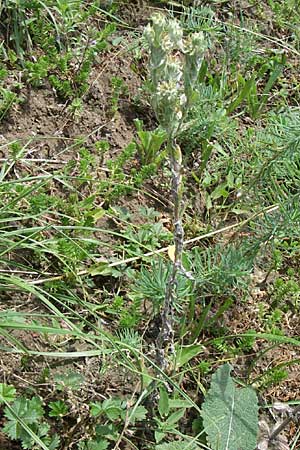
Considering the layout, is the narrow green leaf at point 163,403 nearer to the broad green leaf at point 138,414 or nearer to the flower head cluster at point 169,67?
the broad green leaf at point 138,414

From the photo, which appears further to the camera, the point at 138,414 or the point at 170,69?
the point at 138,414

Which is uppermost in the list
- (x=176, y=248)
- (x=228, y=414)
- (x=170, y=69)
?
(x=170, y=69)

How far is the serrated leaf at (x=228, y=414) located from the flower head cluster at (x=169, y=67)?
3.08 ft

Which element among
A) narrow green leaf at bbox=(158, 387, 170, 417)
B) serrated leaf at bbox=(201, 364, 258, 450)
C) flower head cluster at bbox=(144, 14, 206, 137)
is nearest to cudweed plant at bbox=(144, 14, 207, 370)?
flower head cluster at bbox=(144, 14, 206, 137)

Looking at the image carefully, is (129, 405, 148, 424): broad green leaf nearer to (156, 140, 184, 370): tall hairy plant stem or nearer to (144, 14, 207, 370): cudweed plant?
(156, 140, 184, 370): tall hairy plant stem

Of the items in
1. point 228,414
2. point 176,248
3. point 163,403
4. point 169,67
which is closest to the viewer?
point 169,67

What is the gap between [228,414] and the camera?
2.12 metres

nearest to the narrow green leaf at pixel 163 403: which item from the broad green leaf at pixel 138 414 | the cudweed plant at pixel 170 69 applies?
the broad green leaf at pixel 138 414

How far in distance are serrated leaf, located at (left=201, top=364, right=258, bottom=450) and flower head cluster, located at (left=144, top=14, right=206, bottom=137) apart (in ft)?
3.08

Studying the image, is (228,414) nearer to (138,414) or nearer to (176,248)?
(138,414)

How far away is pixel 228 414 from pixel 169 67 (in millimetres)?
1131

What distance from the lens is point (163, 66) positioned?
156 centimetres

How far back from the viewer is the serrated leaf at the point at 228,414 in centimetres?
206

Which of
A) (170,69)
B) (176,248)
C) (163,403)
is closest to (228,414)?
(163,403)
